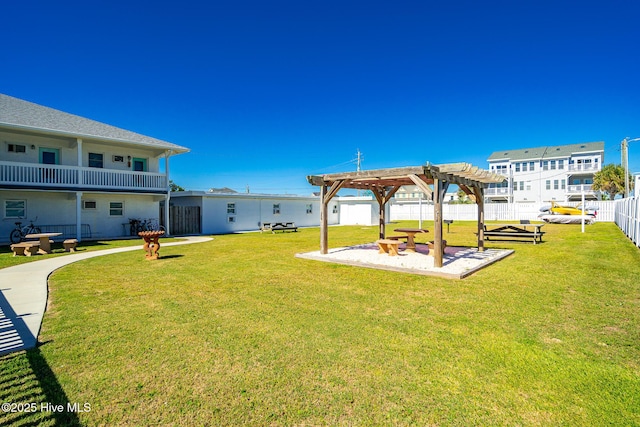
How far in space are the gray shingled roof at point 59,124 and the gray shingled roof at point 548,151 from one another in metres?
46.3

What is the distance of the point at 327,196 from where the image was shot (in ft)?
36.9

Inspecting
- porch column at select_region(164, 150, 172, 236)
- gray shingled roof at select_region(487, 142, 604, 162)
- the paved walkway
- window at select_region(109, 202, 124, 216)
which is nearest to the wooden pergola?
the paved walkway

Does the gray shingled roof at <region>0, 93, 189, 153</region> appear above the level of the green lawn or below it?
above

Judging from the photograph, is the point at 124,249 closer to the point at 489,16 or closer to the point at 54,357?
the point at 54,357

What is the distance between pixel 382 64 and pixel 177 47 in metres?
13.6

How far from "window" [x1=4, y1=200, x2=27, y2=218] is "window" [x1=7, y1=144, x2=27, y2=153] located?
7.87 feet

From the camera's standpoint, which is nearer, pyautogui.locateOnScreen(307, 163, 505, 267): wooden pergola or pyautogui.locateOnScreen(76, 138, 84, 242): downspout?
pyautogui.locateOnScreen(307, 163, 505, 267): wooden pergola

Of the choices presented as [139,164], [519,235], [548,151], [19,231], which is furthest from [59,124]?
[548,151]

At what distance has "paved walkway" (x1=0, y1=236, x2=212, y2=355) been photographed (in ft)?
12.8

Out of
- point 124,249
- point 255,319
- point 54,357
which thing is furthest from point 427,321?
point 124,249

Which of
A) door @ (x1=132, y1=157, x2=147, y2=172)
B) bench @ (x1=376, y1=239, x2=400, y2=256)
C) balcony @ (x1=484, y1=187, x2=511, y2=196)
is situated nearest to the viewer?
bench @ (x1=376, y1=239, x2=400, y2=256)

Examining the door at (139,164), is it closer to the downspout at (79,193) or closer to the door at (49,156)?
the downspout at (79,193)

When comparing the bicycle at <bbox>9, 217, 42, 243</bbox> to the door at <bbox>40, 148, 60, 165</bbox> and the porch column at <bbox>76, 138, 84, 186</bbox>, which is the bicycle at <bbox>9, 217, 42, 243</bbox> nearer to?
the porch column at <bbox>76, 138, 84, 186</bbox>

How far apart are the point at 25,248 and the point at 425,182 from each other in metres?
14.0
